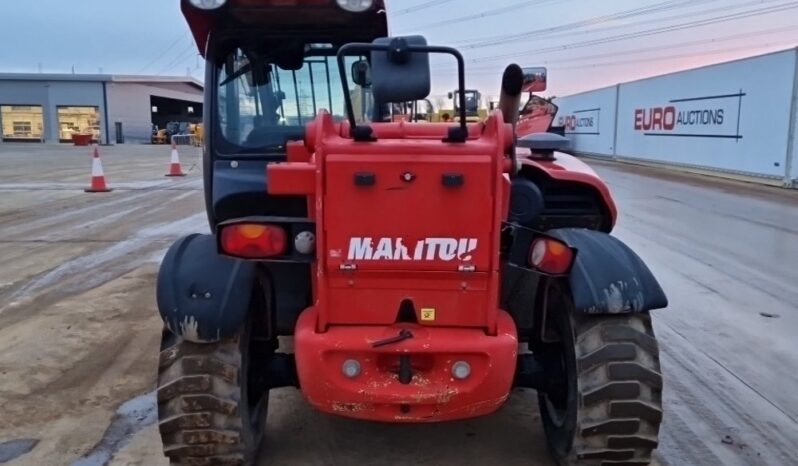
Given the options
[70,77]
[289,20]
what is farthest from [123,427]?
[70,77]

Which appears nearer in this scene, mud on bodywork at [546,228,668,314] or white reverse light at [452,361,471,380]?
white reverse light at [452,361,471,380]

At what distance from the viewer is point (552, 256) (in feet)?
9.33

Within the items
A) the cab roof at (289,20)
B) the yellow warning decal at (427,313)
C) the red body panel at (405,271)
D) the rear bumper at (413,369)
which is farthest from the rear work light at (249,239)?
the cab roof at (289,20)

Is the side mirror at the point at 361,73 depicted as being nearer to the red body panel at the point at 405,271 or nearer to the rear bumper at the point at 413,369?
the red body panel at the point at 405,271

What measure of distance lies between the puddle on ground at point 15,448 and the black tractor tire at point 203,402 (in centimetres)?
94

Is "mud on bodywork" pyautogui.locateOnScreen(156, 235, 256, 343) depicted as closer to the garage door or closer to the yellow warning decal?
the yellow warning decal

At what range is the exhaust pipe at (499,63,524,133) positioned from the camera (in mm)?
3543

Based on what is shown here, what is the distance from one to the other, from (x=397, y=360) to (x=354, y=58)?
7.65ft

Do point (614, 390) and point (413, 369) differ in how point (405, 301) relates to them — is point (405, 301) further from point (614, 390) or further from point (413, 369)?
point (614, 390)

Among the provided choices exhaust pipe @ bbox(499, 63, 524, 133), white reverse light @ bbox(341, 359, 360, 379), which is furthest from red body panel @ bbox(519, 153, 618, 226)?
white reverse light @ bbox(341, 359, 360, 379)

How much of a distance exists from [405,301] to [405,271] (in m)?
0.14

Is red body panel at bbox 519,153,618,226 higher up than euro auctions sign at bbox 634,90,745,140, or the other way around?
euro auctions sign at bbox 634,90,745,140

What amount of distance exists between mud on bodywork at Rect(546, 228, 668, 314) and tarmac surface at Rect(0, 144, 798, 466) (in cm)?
97

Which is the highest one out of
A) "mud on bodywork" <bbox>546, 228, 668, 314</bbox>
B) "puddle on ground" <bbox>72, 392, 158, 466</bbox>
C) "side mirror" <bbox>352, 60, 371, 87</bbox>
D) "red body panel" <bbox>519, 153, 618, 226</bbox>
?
"side mirror" <bbox>352, 60, 371, 87</bbox>
